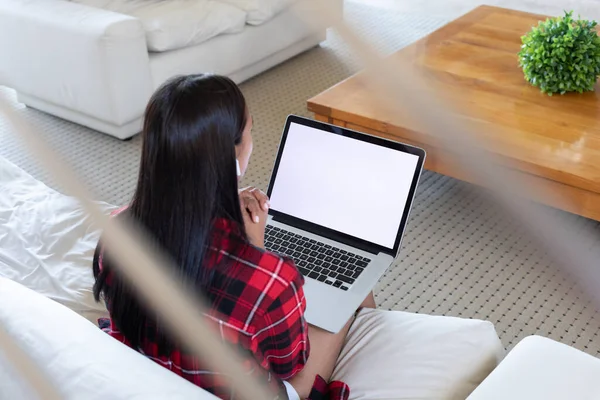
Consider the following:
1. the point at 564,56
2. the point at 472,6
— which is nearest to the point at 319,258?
the point at 564,56

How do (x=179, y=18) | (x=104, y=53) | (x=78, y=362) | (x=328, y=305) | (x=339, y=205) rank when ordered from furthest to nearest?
(x=179, y=18), (x=104, y=53), (x=339, y=205), (x=328, y=305), (x=78, y=362)

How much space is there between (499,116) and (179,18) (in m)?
1.20

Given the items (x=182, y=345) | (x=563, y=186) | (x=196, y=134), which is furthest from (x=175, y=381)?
(x=563, y=186)

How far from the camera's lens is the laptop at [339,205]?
48.0 inches

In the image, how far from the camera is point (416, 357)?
1.07 meters

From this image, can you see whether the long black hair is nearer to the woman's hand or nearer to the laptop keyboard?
the woman's hand

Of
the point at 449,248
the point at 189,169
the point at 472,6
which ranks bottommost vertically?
the point at 449,248

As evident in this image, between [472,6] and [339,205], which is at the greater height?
[339,205]

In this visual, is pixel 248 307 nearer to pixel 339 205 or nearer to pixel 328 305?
pixel 328 305

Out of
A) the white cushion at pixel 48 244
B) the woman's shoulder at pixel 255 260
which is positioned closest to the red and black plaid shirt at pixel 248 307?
the woman's shoulder at pixel 255 260

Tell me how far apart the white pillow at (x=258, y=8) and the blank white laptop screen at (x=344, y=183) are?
1.54 metres

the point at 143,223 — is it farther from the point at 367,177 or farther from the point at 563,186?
the point at 563,186

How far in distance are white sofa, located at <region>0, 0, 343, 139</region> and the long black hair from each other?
148cm

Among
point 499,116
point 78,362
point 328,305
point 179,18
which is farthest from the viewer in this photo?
point 179,18
